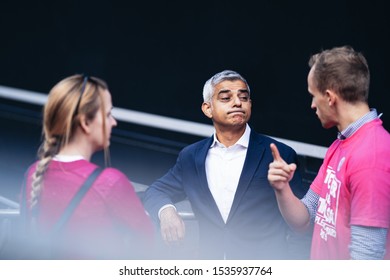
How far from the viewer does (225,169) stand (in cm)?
189

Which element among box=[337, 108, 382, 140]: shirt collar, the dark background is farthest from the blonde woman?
the dark background

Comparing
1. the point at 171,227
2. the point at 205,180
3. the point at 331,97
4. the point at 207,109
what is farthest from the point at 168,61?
the point at 331,97

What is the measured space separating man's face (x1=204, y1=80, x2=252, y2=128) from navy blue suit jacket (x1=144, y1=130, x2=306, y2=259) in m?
0.09

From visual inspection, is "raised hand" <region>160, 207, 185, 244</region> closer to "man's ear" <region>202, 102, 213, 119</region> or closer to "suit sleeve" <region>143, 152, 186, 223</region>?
"suit sleeve" <region>143, 152, 186, 223</region>

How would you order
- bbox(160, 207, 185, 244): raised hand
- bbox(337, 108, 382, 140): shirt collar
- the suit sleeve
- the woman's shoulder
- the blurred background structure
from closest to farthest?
the woman's shoulder
bbox(337, 108, 382, 140): shirt collar
bbox(160, 207, 185, 244): raised hand
the suit sleeve
the blurred background structure

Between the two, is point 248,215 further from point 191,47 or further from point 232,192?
point 191,47

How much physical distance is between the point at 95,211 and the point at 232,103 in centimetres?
66

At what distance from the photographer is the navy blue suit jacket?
1.83 m

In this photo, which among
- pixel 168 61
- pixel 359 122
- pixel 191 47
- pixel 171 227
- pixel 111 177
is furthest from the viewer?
pixel 168 61

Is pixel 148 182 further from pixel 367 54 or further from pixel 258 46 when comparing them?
pixel 367 54

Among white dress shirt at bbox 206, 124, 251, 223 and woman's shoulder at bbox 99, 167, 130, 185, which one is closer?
woman's shoulder at bbox 99, 167, 130, 185

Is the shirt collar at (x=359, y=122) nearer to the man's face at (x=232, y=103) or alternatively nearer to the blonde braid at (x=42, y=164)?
the man's face at (x=232, y=103)

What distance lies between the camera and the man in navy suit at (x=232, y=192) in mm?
1832
